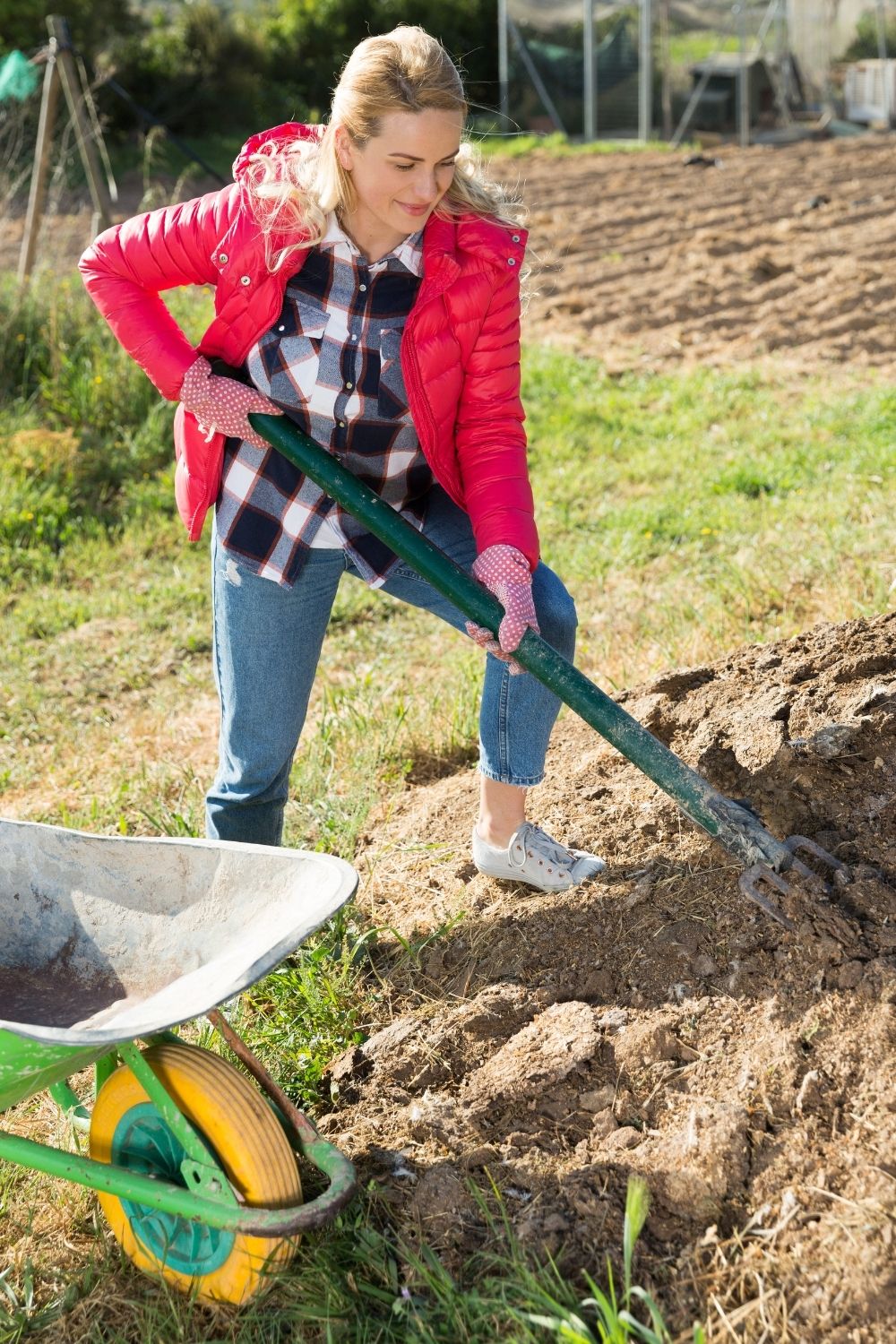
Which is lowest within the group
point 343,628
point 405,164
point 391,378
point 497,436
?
point 343,628

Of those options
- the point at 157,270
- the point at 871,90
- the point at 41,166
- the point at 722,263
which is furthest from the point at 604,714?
the point at 871,90

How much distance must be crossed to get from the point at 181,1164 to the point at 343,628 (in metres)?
2.84

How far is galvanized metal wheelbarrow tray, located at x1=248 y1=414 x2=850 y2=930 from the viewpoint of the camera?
227 centimetres

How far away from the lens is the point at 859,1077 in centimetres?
202

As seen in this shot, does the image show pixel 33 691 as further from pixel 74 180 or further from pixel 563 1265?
pixel 74 180

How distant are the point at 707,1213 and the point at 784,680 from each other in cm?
127

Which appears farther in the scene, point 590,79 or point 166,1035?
point 590,79

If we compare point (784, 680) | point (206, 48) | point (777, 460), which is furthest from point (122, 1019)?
point (206, 48)

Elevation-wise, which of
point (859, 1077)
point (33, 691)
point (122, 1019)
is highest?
point (122, 1019)

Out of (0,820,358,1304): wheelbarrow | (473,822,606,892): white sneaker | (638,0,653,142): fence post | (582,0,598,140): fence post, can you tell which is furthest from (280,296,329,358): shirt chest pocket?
(582,0,598,140): fence post

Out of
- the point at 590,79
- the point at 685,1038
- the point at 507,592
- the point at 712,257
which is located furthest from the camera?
the point at 590,79

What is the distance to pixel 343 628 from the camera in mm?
4645

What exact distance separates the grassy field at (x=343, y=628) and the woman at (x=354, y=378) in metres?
0.59

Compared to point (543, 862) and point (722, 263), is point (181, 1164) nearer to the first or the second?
point (543, 862)
